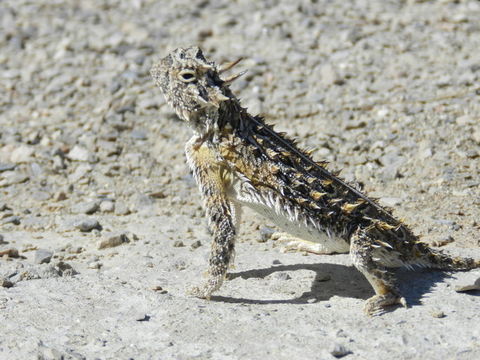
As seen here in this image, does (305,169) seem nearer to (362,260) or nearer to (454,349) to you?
(362,260)

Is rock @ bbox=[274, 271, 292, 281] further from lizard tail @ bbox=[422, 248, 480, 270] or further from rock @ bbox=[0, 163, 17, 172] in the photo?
rock @ bbox=[0, 163, 17, 172]

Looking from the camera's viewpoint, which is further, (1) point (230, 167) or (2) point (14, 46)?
(2) point (14, 46)

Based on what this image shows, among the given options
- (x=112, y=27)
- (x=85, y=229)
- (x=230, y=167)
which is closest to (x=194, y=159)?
(x=230, y=167)

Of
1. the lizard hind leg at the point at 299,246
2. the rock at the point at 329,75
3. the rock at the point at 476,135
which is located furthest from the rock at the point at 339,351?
the rock at the point at 329,75

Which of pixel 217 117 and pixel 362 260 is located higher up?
pixel 217 117

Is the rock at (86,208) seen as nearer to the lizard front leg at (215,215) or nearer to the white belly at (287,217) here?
the lizard front leg at (215,215)

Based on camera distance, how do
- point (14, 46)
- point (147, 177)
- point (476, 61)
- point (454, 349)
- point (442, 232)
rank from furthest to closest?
point (14, 46), point (476, 61), point (147, 177), point (442, 232), point (454, 349)
